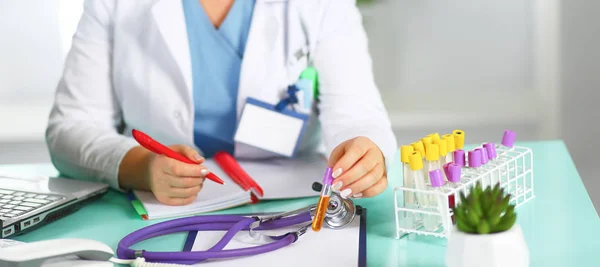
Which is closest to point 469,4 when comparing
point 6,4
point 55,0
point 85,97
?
point 55,0

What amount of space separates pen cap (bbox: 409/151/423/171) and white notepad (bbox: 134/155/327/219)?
0.32m

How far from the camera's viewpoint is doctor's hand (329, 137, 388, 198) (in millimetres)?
1286

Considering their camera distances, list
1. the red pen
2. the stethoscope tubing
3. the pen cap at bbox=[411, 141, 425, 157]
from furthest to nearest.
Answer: the red pen, the pen cap at bbox=[411, 141, 425, 157], the stethoscope tubing

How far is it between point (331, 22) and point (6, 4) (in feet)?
9.53

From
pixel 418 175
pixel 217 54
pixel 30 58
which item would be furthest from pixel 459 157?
pixel 30 58

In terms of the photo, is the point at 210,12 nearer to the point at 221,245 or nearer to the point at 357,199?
the point at 357,199

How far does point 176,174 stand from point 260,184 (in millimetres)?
201

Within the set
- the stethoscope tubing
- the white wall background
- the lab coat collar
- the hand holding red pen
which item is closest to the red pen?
the hand holding red pen

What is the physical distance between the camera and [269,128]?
1655 millimetres

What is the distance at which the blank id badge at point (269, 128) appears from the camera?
1638mm

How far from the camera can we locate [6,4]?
4078mm

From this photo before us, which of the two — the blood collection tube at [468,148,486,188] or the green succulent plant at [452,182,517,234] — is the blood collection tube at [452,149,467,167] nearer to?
the blood collection tube at [468,148,486,188]

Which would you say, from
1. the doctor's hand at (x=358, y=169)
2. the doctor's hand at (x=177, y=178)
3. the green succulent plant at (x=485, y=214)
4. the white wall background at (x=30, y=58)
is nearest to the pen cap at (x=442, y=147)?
the doctor's hand at (x=358, y=169)

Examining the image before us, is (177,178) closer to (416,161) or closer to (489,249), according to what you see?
(416,161)
